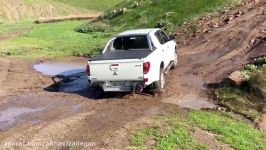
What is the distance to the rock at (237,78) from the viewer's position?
1448 cm

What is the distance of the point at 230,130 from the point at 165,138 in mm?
1909

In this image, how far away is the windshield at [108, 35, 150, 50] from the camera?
15.2 metres

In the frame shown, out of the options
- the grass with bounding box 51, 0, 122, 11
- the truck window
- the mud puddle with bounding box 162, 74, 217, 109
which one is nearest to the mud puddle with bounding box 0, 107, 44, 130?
the mud puddle with bounding box 162, 74, 217, 109

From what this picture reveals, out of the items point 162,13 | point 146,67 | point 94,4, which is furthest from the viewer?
point 94,4

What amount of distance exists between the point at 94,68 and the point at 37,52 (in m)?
13.8

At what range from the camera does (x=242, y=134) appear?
11.0 m

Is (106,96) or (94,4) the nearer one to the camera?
(106,96)

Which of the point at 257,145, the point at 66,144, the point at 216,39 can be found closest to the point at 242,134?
the point at 257,145

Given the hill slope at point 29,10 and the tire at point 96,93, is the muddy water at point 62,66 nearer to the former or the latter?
the tire at point 96,93

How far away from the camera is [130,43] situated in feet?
50.7

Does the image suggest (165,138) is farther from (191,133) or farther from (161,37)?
(161,37)

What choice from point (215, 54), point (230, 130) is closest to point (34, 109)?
point (230, 130)

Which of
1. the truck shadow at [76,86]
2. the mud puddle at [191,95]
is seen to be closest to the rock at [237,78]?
the mud puddle at [191,95]

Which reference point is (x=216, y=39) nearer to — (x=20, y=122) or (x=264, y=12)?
(x=264, y=12)
